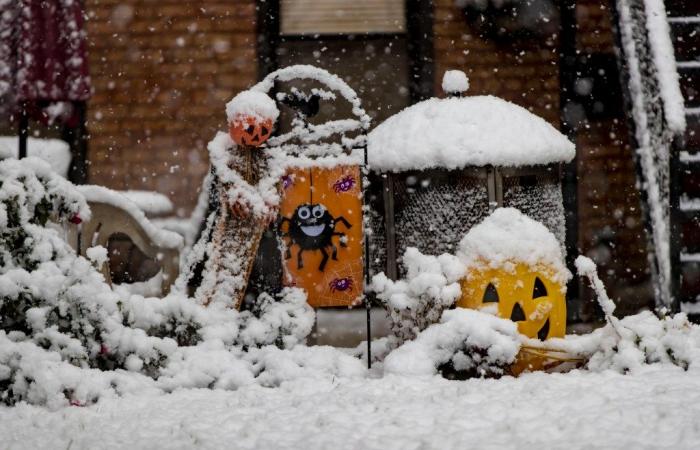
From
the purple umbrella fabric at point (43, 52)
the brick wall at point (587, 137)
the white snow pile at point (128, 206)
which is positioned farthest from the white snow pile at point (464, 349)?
the purple umbrella fabric at point (43, 52)

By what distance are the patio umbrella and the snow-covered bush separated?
376 cm

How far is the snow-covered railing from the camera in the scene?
528 cm

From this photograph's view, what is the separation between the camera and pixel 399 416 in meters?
3.63

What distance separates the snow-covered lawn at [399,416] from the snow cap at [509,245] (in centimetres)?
70

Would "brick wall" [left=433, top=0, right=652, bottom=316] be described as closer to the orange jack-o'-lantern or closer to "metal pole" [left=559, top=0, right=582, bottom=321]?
"metal pole" [left=559, top=0, right=582, bottom=321]

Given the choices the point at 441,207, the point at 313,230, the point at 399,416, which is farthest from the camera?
the point at 313,230

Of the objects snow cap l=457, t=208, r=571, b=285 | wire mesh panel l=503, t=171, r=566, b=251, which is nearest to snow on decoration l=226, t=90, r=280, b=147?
snow cap l=457, t=208, r=571, b=285

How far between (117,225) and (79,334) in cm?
154

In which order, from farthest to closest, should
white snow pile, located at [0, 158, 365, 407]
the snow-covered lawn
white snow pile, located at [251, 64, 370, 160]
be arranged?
1. white snow pile, located at [251, 64, 370, 160]
2. white snow pile, located at [0, 158, 365, 407]
3. the snow-covered lawn

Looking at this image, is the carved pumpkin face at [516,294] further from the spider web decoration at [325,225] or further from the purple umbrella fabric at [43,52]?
the purple umbrella fabric at [43,52]

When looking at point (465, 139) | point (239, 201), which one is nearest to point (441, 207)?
point (465, 139)

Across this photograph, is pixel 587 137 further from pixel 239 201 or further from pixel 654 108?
pixel 239 201

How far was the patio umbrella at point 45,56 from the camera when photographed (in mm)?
7203

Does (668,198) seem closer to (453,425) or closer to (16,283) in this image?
(453,425)
